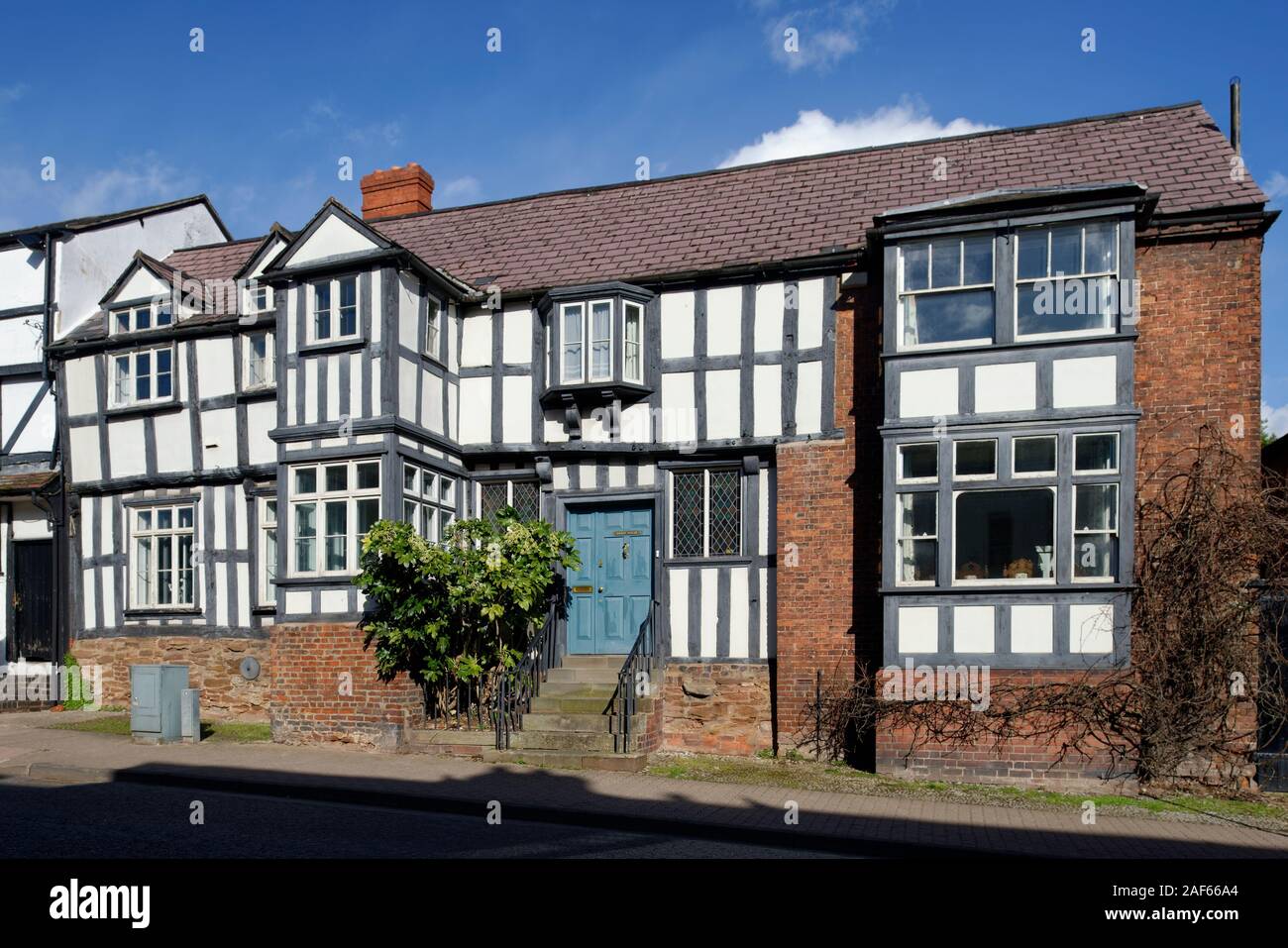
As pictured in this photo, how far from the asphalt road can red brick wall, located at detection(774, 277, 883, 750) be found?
14.3 feet

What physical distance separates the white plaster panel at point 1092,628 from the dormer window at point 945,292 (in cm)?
331

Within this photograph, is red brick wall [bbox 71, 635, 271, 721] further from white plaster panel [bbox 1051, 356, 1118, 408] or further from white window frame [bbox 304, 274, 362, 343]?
white plaster panel [bbox 1051, 356, 1118, 408]

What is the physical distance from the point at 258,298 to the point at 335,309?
9.75 feet

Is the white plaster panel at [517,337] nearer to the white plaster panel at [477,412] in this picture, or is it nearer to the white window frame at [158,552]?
the white plaster panel at [477,412]

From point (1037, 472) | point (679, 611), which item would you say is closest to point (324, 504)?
point (679, 611)

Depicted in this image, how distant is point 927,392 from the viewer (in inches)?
499

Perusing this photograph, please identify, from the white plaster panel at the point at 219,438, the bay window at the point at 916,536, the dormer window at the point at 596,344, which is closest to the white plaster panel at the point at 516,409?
the dormer window at the point at 596,344

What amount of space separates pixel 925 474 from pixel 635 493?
162 inches

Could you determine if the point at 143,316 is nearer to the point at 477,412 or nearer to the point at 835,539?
the point at 477,412

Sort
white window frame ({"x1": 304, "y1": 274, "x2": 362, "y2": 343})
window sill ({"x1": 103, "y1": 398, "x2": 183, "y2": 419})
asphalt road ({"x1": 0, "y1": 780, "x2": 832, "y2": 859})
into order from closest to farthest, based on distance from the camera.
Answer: asphalt road ({"x1": 0, "y1": 780, "x2": 832, "y2": 859}) → white window frame ({"x1": 304, "y1": 274, "x2": 362, "y2": 343}) → window sill ({"x1": 103, "y1": 398, "x2": 183, "y2": 419})

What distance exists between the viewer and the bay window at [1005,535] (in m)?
12.1

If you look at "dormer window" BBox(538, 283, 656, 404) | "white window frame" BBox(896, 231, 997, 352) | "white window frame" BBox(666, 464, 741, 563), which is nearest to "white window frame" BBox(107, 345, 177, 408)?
"dormer window" BBox(538, 283, 656, 404)

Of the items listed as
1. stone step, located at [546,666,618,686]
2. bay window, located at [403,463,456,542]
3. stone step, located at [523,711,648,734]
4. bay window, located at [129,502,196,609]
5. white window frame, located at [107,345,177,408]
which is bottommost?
stone step, located at [523,711,648,734]

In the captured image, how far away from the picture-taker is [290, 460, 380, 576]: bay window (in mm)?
14305
